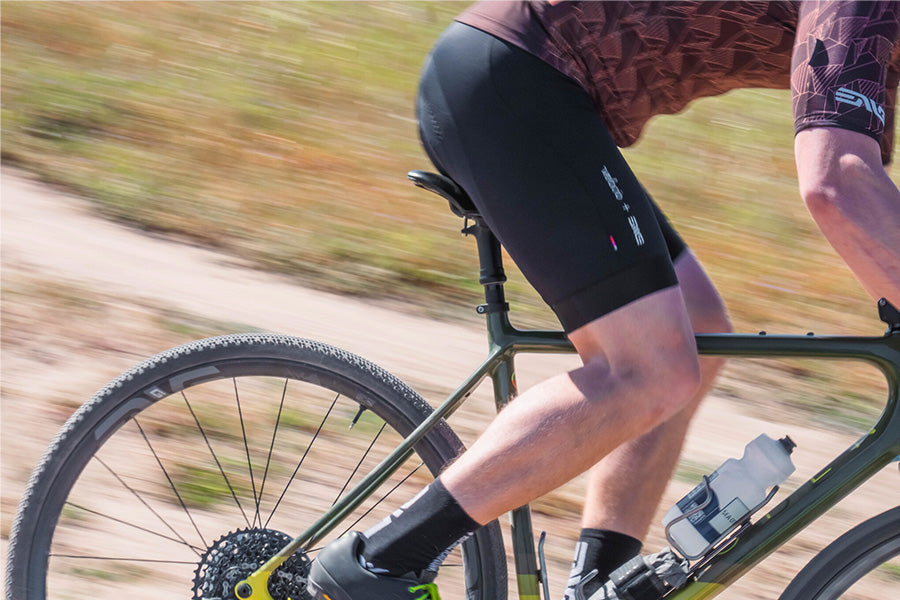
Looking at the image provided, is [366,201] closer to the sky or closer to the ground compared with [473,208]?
closer to the sky

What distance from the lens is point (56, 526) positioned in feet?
7.38

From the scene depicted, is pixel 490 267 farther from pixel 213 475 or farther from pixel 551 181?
pixel 213 475

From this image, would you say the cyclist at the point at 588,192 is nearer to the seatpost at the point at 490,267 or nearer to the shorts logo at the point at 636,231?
the shorts logo at the point at 636,231

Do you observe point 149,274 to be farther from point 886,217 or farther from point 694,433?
point 886,217

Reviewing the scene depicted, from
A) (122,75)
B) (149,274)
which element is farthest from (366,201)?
(122,75)

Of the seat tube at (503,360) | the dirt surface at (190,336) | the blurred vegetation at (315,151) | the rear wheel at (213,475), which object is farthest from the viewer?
the blurred vegetation at (315,151)

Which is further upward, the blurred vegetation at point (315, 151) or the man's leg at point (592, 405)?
the blurred vegetation at point (315, 151)

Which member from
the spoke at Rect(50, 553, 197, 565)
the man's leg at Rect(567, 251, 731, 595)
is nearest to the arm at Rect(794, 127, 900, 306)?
the man's leg at Rect(567, 251, 731, 595)

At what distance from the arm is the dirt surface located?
1497mm

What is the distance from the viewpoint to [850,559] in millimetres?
2021

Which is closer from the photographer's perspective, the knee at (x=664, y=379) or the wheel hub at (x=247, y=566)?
the knee at (x=664, y=379)

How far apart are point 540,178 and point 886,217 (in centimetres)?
60

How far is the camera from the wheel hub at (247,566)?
7.26ft

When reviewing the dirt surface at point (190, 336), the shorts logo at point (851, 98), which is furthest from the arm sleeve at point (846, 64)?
the dirt surface at point (190, 336)
